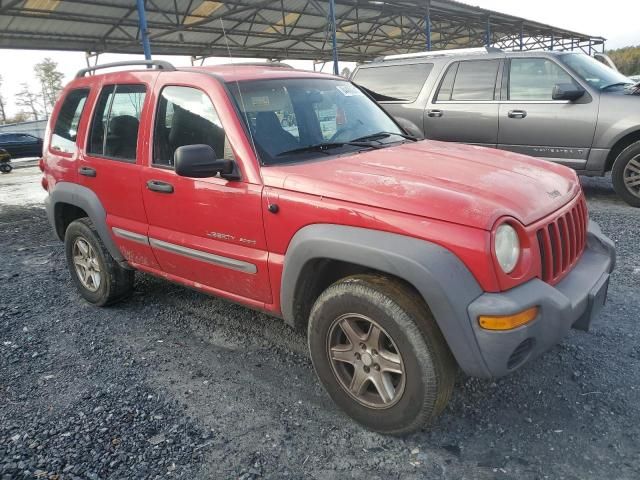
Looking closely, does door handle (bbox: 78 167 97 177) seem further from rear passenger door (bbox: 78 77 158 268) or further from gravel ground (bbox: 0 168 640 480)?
gravel ground (bbox: 0 168 640 480)

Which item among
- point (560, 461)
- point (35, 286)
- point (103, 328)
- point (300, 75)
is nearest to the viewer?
point (560, 461)

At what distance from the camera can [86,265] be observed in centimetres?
418

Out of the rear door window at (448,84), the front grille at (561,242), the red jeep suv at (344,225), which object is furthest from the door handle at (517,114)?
the front grille at (561,242)

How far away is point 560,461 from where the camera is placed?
221 centimetres

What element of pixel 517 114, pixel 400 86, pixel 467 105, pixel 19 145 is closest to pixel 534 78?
pixel 517 114

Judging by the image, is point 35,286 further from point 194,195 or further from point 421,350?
point 421,350

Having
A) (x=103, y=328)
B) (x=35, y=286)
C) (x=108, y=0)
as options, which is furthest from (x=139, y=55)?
(x=103, y=328)

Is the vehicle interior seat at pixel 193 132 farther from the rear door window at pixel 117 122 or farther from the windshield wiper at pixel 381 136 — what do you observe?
the windshield wiper at pixel 381 136

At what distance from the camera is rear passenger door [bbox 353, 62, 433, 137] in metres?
7.16

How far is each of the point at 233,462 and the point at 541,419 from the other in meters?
1.49

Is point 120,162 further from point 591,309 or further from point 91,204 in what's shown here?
point 591,309

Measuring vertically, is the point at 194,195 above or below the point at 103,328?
above

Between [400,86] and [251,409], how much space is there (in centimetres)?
578

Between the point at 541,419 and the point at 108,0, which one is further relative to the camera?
the point at 108,0
